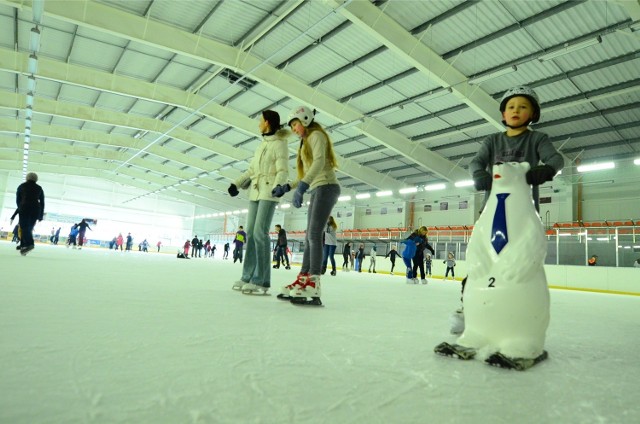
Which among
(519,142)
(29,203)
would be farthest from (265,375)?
Result: (29,203)

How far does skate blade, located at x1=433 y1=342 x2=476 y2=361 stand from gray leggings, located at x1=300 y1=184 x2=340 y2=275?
1510 millimetres

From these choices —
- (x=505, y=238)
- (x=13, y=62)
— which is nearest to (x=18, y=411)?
(x=505, y=238)

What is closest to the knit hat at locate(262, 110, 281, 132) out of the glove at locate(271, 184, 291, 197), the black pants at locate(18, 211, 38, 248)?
the glove at locate(271, 184, 291, 197)

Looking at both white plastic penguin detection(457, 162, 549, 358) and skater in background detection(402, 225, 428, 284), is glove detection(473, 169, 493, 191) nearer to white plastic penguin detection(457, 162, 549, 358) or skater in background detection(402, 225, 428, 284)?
white plastic penguin detection(457, 162, 549, 358)

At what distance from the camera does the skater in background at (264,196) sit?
3.11 m

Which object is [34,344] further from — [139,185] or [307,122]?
[139,185]

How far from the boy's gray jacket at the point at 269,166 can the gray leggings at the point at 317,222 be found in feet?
1.29

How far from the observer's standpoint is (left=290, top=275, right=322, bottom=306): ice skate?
262 centimetres

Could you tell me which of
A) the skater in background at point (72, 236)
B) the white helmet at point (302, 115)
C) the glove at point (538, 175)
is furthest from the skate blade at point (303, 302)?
the skater in background at point (72, 236)

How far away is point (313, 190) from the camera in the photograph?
9.50 ft

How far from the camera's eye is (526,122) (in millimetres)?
1793

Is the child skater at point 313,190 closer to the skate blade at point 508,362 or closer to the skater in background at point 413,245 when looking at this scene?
the skate blade at point 508,362

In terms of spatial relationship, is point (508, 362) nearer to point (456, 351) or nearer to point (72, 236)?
point (456, 351)

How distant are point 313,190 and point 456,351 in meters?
1.81
